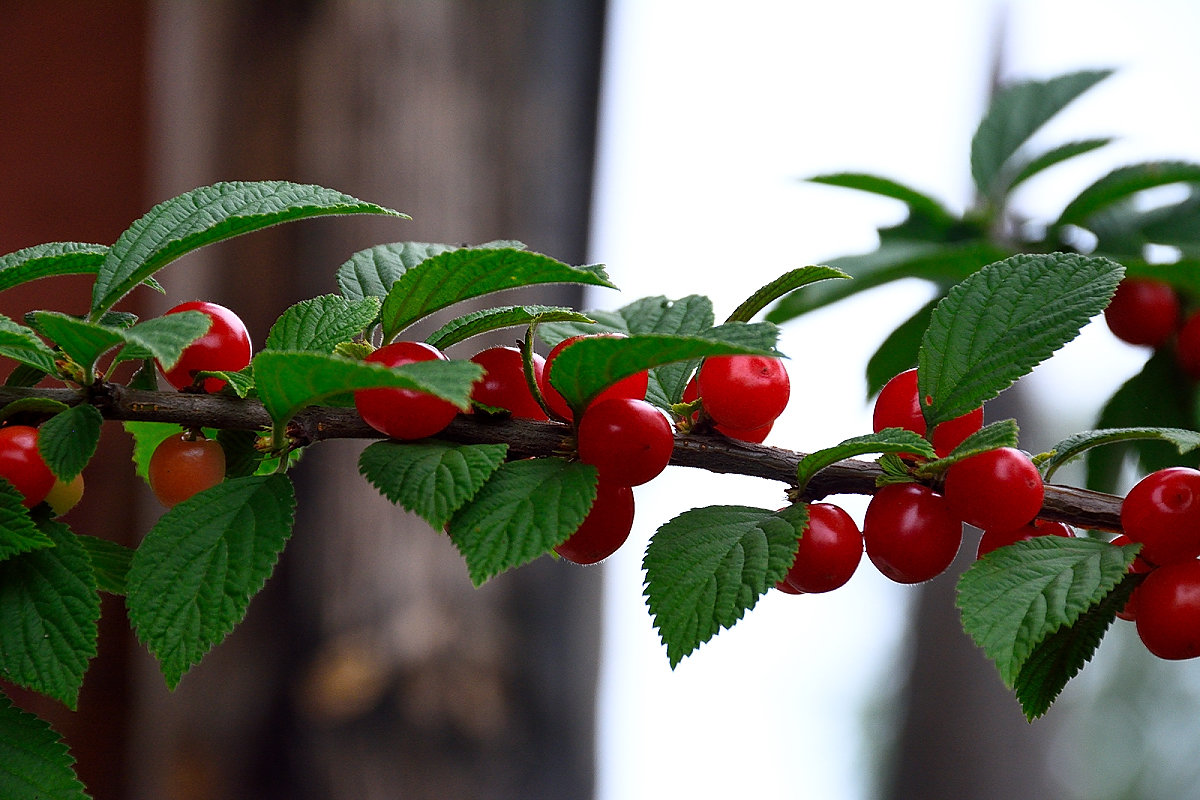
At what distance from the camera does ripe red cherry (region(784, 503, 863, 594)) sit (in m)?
0.38

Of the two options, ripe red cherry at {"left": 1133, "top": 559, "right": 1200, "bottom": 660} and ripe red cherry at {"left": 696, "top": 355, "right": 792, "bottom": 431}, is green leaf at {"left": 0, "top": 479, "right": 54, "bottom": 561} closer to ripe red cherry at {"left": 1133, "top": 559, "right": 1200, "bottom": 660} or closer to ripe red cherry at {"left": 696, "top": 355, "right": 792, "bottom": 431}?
ripe red cherry at {"left": 696, "top": 355, "right": 792, "bottom": 431}

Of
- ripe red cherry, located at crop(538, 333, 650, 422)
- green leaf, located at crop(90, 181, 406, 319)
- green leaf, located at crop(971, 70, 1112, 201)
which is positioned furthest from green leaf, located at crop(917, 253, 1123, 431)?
green leaf, located at crop(971, 70, 1112, 201)

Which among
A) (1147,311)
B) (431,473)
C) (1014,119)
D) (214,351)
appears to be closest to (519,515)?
(431,473)

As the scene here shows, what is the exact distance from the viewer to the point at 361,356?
364mm

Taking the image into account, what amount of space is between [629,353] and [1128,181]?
1.65 feet

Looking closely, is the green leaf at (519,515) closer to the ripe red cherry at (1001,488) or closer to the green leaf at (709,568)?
the green leaf at (709,568)

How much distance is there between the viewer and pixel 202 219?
34 cm

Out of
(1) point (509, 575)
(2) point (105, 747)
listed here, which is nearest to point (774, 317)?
(1) point (509, 575)

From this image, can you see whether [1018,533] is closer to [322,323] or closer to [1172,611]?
[1172,611]

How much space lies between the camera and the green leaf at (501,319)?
0.36 metres

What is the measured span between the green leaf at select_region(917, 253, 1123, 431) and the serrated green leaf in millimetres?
87

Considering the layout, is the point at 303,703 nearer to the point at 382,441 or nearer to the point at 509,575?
the point at 509,575

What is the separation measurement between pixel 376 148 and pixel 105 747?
1319mm

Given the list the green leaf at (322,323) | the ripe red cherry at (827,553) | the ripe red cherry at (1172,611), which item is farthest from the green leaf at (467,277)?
the ripe red cherry at (1172,611)
